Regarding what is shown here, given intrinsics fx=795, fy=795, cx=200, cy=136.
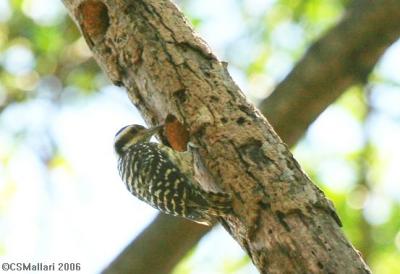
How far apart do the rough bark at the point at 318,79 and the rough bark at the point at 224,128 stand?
706 millimetres

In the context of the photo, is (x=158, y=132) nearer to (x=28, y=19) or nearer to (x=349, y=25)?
(x=349, y=25)

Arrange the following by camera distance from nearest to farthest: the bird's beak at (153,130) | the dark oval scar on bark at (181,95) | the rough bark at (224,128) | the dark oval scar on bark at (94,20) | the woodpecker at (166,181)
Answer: the rough bark at (224,128) < the woodpecker at (166,181) < the dark oval scar on bark at (181,95) < the bird's beak at (153,130) < the dark oval scar on bark at (94,20)

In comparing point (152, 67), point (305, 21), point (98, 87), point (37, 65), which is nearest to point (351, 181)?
point (305, 21)

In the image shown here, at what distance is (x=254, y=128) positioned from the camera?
4.38 m

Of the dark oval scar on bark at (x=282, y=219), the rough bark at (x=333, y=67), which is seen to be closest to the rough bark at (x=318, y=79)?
the rough bark at (x=333, y=67)

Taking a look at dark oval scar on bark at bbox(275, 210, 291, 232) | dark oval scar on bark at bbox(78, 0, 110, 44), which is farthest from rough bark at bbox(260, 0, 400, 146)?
dark oval scar on bark at bbox(275, 210, 291, 232)

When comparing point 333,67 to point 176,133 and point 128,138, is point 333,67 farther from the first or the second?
point 128,138

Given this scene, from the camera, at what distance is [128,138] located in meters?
5.98

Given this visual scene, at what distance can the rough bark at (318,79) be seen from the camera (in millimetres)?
5195

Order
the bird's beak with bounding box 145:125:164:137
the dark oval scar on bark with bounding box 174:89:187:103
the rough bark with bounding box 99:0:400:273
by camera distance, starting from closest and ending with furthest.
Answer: the dark oval scar on bark with bounding box 174:89:187:103, the bird's beak with bounding box 145:125:164:137, the rough bark with bounding box 99:0:400:273

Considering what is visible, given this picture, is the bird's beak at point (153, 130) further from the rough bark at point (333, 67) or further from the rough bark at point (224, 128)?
the rough bark at point (333, 67)

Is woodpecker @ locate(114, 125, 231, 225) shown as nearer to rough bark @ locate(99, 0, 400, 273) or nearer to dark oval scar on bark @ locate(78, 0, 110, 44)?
rough bark @ locate(99, 0, 400, 273)

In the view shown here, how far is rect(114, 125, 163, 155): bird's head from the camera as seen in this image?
18.3 ft

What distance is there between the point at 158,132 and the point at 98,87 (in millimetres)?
3657
